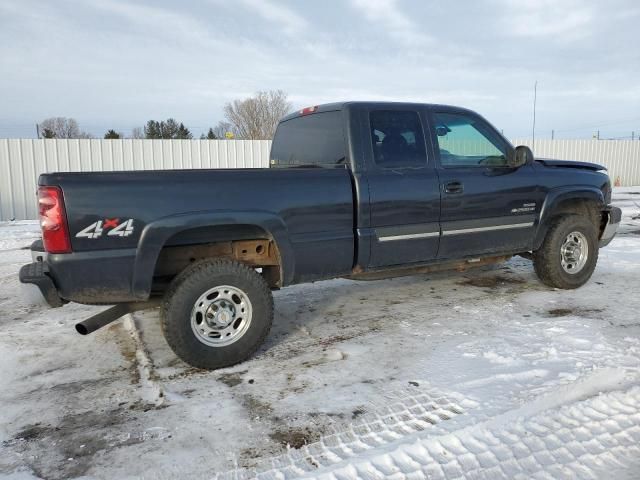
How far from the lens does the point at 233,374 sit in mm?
3551

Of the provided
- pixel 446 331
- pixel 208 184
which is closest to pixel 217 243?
pixel 208 184

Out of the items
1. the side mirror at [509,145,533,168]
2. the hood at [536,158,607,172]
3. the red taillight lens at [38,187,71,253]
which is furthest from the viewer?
the hood at [536,158,607,172]

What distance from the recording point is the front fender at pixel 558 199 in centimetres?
501

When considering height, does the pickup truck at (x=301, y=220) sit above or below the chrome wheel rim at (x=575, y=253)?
above

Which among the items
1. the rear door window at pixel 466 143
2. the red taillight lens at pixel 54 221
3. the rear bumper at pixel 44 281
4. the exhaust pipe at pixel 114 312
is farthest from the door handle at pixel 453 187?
the rear bumper at pixel 44 281

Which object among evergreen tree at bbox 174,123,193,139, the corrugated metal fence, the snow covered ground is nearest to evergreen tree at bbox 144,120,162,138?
evergreen tree at bbox 174,123,193,139

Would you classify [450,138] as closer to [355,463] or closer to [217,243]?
[217,243]

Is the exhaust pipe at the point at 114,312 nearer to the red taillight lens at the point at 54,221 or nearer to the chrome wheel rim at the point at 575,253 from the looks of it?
the red taillight lens at the point at 54,221

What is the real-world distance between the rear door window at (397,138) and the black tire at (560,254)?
188 cm

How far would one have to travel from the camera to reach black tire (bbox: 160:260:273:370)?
3416mm

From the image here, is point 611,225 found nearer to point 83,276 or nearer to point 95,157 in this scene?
point 83,276

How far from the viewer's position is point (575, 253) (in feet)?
17.8

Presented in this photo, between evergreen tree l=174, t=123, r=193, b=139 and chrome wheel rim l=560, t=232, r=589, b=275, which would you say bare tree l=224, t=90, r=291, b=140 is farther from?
chrome wheel rim l=560, t=232, r=589, b=275

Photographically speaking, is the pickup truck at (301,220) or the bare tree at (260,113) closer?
the pickup truck at (301,220)
